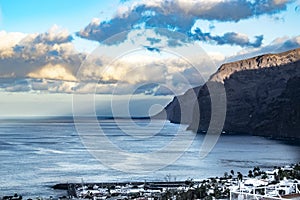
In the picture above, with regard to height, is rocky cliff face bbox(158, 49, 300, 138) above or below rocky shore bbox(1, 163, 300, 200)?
above

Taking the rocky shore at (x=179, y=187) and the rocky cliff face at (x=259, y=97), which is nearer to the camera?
the rocky shore at (x=179, y=187)

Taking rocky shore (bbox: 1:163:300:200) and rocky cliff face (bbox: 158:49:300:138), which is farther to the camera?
rocky cliff face (bbox: 158:49:300:138)

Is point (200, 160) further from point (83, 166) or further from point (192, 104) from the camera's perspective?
point (192, 104)

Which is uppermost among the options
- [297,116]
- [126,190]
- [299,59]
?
[299,59]

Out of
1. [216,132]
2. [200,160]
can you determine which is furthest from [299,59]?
[200,160]

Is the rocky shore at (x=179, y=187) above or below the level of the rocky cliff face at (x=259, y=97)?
below

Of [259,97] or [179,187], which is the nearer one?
[179,187]

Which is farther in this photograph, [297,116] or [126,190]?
[297,116]

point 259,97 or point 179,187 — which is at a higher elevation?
point 259,97
